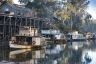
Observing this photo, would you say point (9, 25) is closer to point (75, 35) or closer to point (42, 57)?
point (42, 57)

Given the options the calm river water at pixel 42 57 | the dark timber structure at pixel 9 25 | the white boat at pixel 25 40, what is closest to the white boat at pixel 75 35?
the dark timber structure at pixel 9 25

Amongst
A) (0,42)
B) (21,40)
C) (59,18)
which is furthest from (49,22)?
(21,40)

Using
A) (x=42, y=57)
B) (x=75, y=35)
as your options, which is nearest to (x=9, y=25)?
(x=42, y=57)

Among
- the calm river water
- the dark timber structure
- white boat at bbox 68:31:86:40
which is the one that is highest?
the calm river water

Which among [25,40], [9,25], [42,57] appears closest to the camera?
[42,57]

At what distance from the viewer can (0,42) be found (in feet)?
238

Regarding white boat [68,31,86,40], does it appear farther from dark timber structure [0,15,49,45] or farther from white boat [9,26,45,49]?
white boat [9,26,45,49]

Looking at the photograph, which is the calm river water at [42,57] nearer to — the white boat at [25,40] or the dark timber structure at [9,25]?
the white boat at [25,40]

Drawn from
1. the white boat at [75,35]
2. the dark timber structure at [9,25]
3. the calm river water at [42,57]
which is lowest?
the white boat at [75,35]

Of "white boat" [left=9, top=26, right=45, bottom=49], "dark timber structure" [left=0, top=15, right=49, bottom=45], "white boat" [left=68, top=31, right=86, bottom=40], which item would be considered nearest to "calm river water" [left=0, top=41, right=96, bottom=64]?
"white boat" [left=9, top=26, right=45, bottom=49]

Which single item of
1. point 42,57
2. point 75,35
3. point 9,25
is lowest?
point 75,35

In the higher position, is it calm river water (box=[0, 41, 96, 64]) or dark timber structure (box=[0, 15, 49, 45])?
calm river water (box=[0, 41, 96, 64])

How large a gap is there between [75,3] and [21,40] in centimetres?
7123

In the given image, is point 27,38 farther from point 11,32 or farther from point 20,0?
point 20,0
